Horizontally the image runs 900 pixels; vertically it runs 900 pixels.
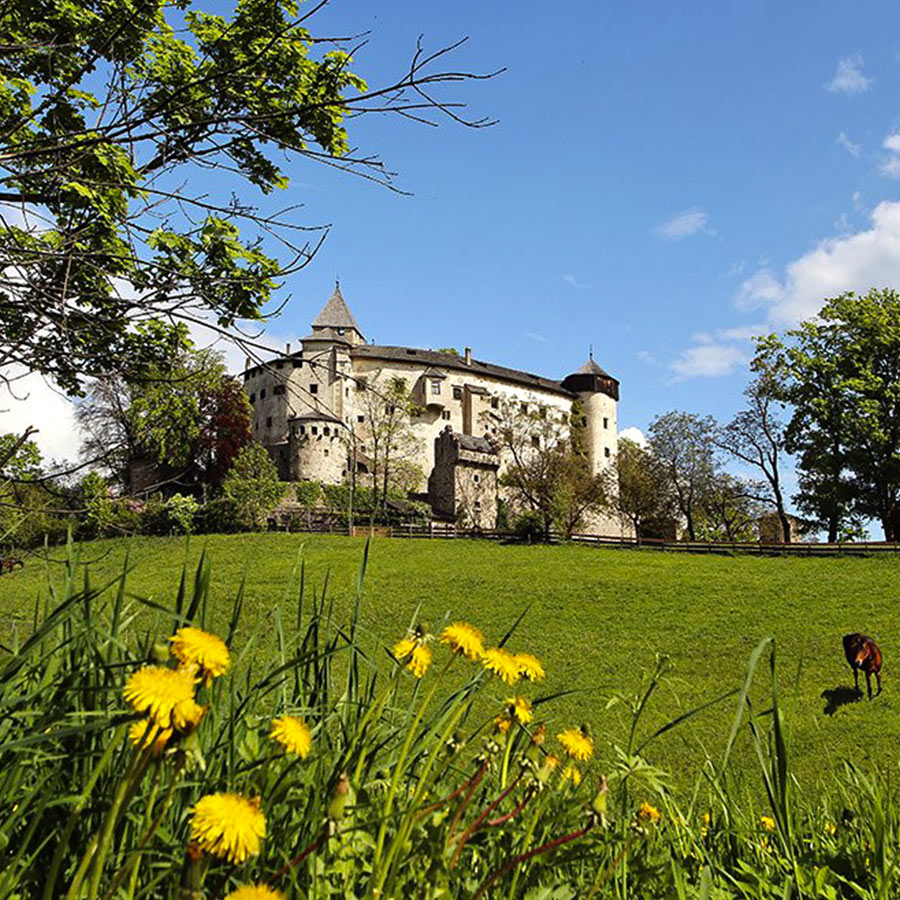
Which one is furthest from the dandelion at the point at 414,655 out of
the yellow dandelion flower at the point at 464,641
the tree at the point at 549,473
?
the tree at the point at 549,473

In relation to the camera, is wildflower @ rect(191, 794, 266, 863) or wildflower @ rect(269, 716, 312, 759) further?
wildflower @ rect(269, 716, 312, 759)

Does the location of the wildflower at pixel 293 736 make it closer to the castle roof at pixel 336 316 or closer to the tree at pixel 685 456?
the tree at pixel 685 456

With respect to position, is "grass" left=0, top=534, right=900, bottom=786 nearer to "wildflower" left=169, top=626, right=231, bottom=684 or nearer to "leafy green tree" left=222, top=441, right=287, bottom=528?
→ "leafy green tree" left=222, top=441, right=287, bottom=528

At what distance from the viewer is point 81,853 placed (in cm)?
130

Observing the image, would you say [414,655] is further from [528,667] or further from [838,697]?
[838,697]

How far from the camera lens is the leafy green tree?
46.4 m

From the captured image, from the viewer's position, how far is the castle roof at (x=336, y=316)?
74250 mm

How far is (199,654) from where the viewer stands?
80cm

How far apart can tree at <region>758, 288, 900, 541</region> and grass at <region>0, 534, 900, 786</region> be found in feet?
15.9

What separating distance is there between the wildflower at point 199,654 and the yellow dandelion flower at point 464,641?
0.44 m

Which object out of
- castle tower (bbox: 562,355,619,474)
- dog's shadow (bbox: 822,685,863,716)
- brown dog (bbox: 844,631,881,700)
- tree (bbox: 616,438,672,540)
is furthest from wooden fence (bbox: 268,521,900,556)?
castle tower (bbox: 562,355,619,474)

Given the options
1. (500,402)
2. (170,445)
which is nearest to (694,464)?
(500,402)

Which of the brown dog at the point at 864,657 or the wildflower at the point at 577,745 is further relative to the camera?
the brown dog at the point at 864,657

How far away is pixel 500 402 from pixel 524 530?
110 feet
